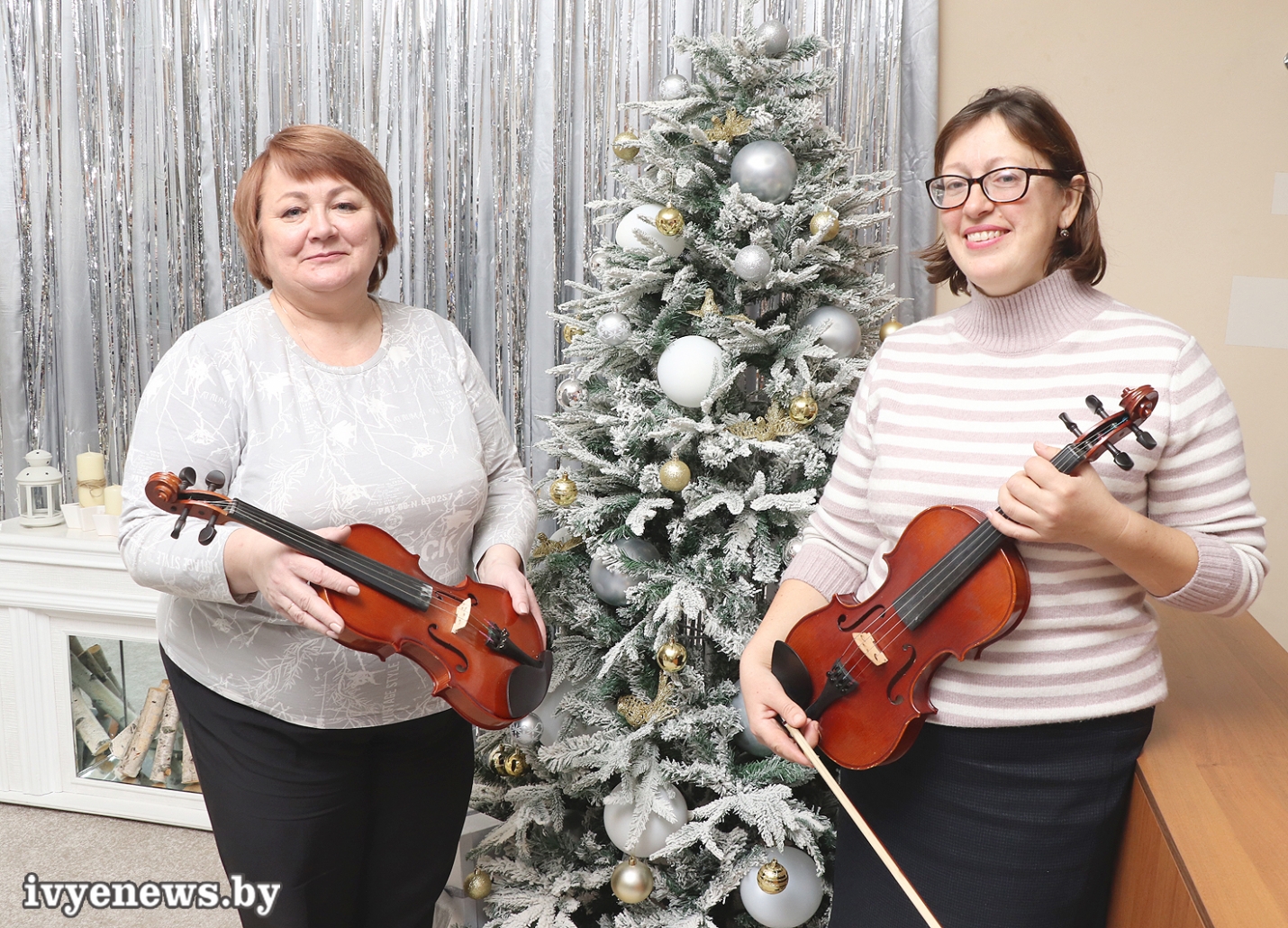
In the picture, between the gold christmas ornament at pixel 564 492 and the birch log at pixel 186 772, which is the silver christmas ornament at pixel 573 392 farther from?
the birch log at pixel 186 772

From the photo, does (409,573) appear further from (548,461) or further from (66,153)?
(66,153)

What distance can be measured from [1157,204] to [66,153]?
9.74ft

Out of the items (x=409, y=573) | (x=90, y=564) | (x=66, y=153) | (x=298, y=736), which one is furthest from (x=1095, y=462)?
(x=66, y=153)

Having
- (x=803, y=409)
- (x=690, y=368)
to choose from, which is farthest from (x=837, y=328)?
(x=690, y=368)

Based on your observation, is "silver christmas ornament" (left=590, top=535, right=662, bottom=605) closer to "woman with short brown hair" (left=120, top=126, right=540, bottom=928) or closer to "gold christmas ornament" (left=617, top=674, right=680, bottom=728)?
"gold christmas ornament" (left=617, top=674, right=680, bottom=728)

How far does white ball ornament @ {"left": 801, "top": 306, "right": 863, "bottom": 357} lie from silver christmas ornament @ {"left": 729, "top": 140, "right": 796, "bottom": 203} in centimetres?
22

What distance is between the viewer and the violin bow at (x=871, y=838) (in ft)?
3.19

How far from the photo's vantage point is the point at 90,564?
100 inches

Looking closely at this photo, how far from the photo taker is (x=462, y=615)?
129cm

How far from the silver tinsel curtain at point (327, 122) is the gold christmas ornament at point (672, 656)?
3.60ft

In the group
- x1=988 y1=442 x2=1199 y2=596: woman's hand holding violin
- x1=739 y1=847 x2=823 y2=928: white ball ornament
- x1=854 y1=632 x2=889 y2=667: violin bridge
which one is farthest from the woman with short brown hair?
x1=988 y1=442 x2=1199 y2=596: woman's hand holding violin

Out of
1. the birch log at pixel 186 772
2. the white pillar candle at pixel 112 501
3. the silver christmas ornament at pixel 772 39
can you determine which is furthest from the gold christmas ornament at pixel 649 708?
the white pillar candle at pixel 112 501

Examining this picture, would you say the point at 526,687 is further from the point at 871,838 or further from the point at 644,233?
the point at 644,233

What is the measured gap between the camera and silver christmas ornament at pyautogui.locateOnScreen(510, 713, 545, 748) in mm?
1900
